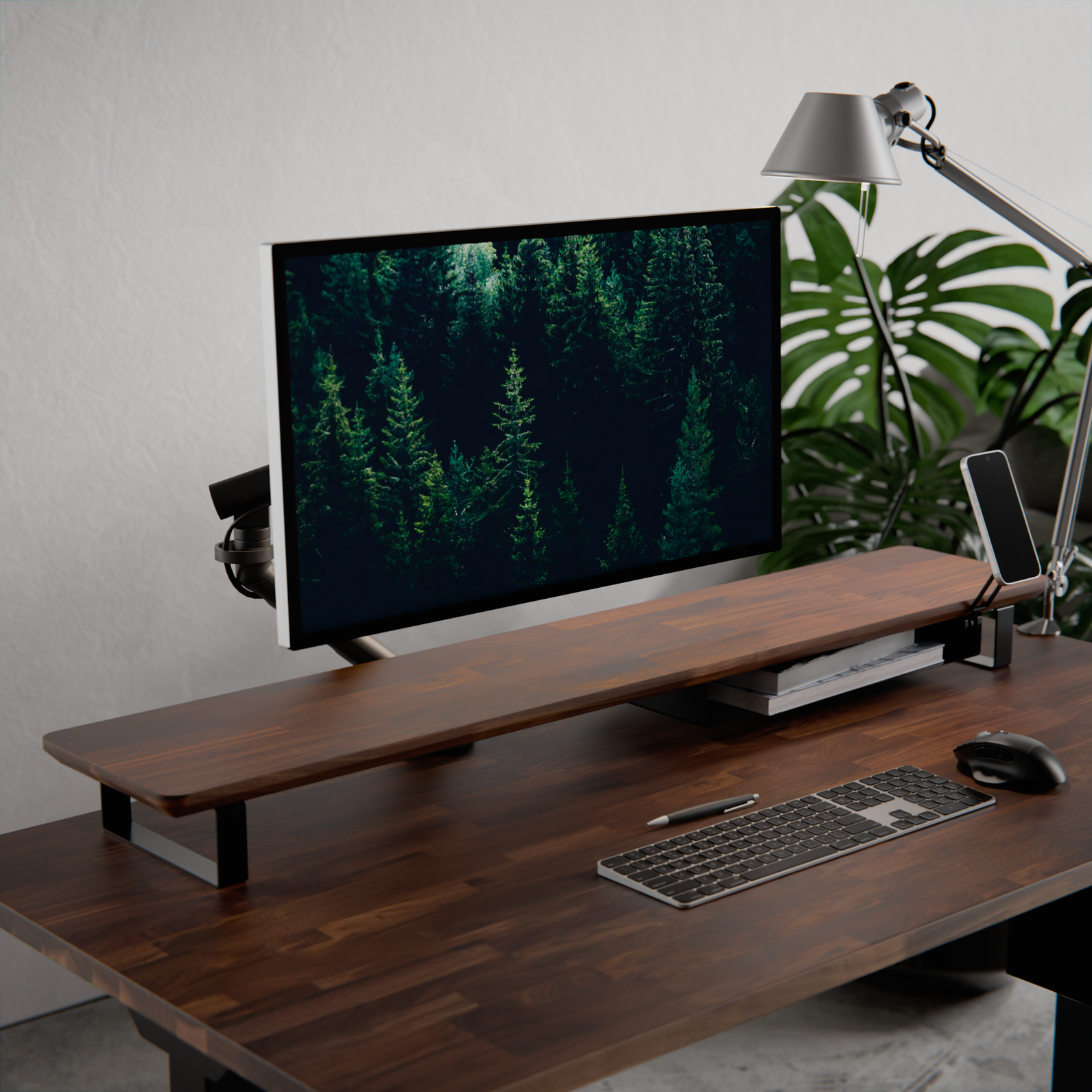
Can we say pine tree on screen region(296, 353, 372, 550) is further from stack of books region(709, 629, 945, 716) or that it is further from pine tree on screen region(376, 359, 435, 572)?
stack of books region(709, 629, 945, 716)

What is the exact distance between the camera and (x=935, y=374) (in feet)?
10.3

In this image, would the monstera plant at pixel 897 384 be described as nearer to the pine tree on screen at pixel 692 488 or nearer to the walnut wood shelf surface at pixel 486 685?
the walnut wood shelf surface at pixel 486 685

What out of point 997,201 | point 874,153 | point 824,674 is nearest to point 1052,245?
point 997,201

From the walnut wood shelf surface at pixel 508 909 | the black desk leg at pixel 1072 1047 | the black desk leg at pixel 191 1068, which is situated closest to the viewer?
the walnut wood shelf surface at pixel 508 909

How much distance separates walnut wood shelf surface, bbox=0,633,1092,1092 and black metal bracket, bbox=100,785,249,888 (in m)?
0.02

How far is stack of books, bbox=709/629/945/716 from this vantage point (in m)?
1.72

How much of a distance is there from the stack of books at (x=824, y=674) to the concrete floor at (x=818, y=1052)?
731 millimetres

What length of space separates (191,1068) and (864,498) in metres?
1.93

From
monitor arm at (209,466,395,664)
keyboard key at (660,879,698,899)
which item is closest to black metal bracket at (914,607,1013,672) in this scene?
keyboard key at (660,879,698,899)

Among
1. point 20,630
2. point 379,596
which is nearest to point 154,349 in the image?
point 20,630

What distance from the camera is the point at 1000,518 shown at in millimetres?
1930

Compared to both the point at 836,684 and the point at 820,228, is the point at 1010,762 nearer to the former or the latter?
the point at 836,684

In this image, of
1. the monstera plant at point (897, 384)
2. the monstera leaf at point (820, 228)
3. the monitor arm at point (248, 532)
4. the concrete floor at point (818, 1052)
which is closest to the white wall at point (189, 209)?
the concrete floor at point (818, 1052)

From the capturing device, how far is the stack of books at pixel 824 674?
5.65ft
